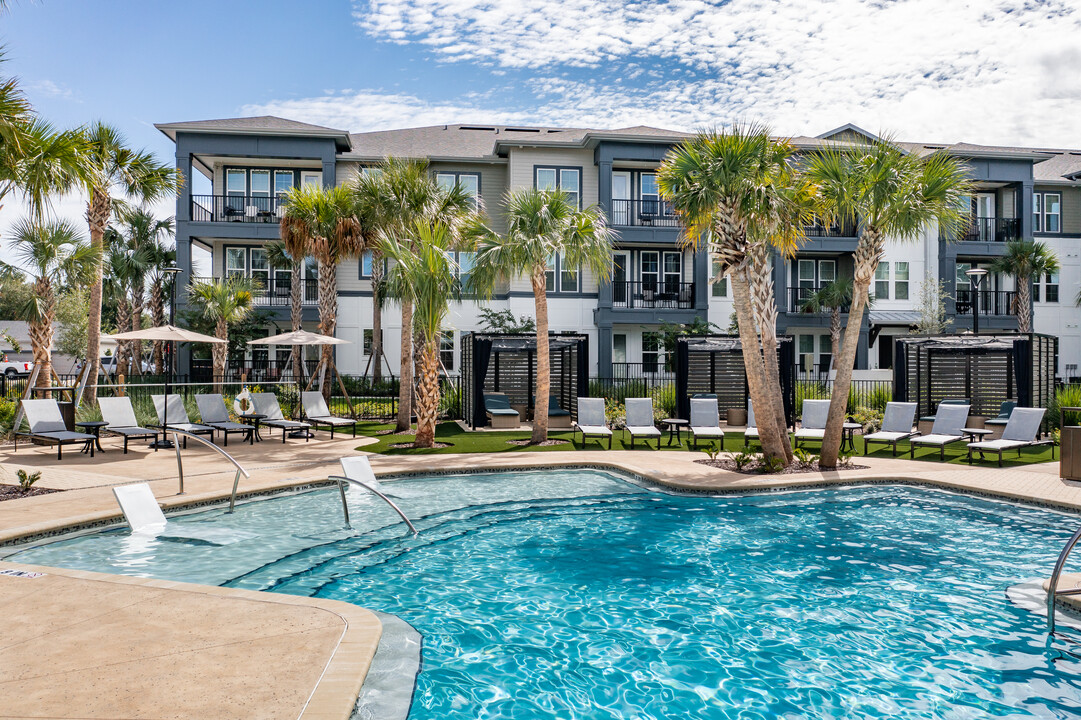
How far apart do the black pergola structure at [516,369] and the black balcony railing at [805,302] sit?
504 inches

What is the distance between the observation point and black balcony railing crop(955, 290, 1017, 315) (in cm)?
3117

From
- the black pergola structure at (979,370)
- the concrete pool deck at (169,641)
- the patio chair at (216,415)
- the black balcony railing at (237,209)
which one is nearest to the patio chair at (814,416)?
the black pergola structure at (979,370)

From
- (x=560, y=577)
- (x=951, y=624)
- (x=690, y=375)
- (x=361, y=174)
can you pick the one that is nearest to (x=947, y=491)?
(x=951, y=624)

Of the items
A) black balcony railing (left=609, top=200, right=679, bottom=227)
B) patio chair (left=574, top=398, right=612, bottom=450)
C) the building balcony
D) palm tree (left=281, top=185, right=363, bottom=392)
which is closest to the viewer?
patio chair (left=574, top=398, right=612, bottom=450)

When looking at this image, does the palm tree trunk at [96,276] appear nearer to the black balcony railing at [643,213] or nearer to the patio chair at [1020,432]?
the black balcony railing at [643,213]

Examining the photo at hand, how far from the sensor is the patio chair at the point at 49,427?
12.6 m

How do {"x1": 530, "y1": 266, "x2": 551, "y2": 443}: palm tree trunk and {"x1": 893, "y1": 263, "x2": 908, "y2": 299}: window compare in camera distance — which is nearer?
{"x1": 530, "y1": 266, "x2": 551, "y2": 443}: palm tree trunk

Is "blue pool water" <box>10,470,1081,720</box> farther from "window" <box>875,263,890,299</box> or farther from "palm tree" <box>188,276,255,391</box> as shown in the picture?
"window" <box>875,263,890,299</box>

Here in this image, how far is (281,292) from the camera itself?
28859 millimetres

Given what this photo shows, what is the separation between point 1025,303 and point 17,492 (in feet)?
116

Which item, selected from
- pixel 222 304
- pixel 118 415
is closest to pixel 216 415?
pixel 118 415

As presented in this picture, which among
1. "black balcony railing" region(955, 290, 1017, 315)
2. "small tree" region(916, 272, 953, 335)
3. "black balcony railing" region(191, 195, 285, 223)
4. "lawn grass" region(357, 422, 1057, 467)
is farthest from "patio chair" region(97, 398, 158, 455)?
"black balcony railing" region(955, 290, 1017, 315)

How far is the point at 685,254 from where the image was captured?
2956 cm

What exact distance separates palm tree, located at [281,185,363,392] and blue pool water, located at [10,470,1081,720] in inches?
445
